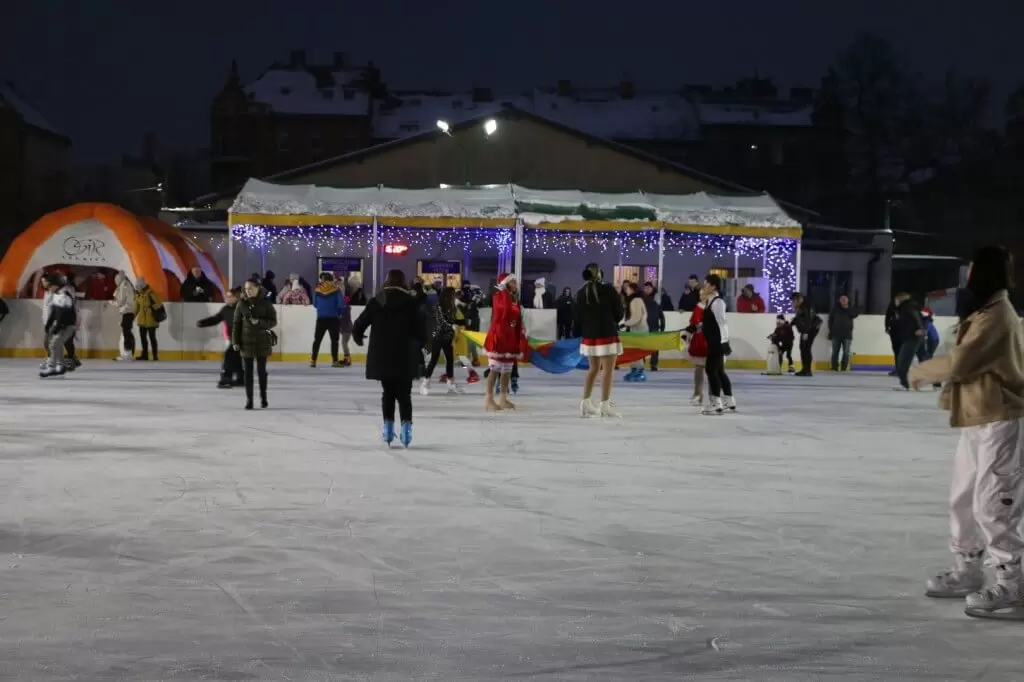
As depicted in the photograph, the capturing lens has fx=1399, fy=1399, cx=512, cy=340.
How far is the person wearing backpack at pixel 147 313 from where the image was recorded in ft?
84.9

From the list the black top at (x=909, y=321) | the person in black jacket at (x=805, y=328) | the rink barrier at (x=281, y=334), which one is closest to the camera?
the black top at (x=909, y=321)

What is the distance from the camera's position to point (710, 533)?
8062 millimetres

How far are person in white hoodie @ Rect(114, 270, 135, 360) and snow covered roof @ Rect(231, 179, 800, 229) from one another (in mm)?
3790

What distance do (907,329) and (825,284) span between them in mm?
21144

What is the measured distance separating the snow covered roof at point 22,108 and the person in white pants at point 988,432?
241ft

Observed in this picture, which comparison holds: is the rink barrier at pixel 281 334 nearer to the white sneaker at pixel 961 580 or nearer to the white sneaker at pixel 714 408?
the white sneaker at pixel 714 408

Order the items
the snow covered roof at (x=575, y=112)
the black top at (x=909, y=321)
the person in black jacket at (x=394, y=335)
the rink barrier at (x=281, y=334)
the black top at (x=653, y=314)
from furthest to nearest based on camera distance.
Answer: the snow covered roof at (x=575, y=112)
the black top at (x=653, y=314)
the rink barrier at (x=281, y=334)
the black top at (x=909, y=321)
the person in black jacket at (x=394, y=335)

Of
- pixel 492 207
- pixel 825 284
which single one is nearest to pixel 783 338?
pixel 492 207

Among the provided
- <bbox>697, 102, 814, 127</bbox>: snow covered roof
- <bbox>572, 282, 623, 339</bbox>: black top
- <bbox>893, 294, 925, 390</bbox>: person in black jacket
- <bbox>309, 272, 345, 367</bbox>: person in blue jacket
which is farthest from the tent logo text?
<bbox>697, 102, 814, 127</bbox>: snow covered roof

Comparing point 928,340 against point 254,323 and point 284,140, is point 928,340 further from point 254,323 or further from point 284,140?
point 284,140

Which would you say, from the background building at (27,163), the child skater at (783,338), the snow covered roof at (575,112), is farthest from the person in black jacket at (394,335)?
the snow covered roof at (575,112)

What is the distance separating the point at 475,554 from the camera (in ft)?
23.9

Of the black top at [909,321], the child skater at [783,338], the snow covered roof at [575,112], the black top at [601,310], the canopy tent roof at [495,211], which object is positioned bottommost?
the child skater at [783,338]

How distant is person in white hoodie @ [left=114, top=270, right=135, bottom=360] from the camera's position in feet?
85.8
